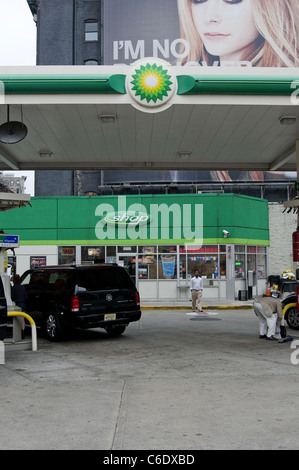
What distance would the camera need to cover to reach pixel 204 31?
37.1 metres

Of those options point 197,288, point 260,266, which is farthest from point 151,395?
point 260,266

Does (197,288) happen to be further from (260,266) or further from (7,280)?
(7,280)

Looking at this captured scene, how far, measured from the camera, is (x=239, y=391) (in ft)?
22.7

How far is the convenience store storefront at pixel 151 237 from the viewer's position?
24.8 metres

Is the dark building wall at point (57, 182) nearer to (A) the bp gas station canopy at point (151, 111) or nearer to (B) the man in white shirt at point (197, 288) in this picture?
(B) the man in white shirt at point (197, 288)

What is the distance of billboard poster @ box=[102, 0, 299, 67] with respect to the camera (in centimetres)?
3662

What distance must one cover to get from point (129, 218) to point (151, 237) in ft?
4.88

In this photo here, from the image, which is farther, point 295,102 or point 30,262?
point 30,262

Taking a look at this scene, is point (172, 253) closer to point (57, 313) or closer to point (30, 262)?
point (30, 262)

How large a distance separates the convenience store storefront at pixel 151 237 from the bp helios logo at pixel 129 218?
0.17 ft

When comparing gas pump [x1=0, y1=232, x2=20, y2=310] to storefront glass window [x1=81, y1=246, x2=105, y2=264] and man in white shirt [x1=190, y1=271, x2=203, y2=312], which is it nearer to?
man in white shirt [x1=190, y1=271, x2=203, y2=312]

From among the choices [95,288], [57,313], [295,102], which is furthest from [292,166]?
[57,313]

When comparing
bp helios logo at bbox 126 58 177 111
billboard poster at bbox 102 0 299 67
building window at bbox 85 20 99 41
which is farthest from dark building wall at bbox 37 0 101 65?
bp helios logo at bbox 126 58 177 111
